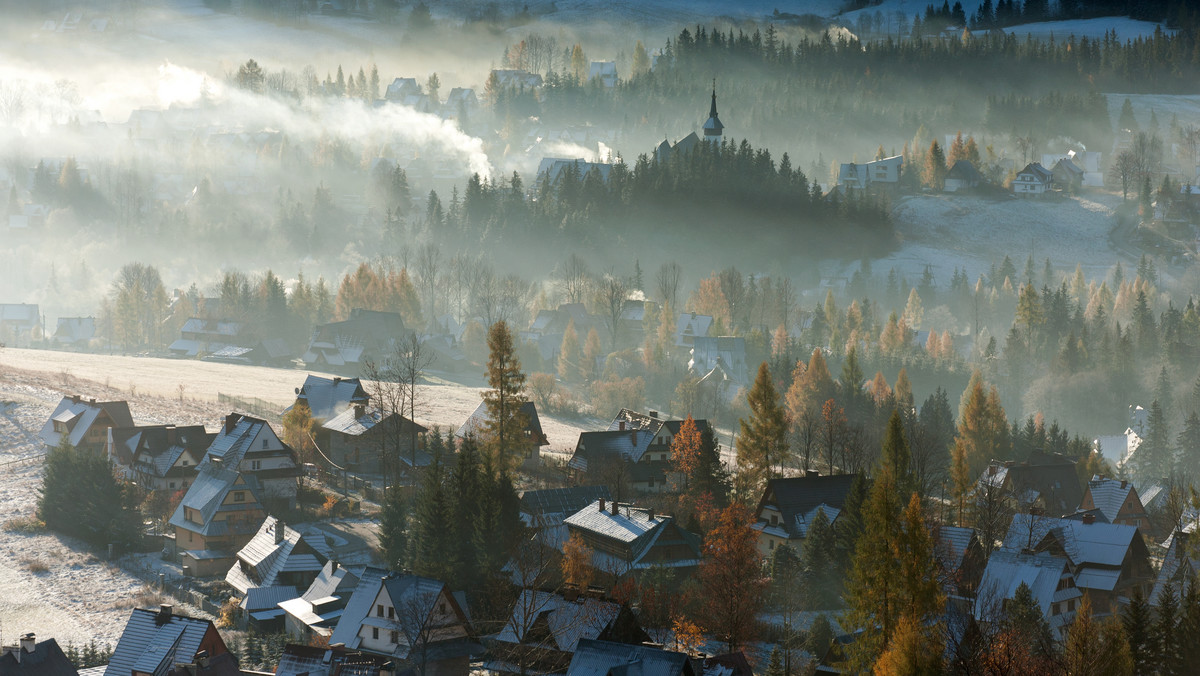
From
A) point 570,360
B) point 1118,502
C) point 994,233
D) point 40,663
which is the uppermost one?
point 40,663

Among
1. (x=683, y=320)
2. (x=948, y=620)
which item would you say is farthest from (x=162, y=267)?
(x=948, y=620)

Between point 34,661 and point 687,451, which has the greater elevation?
point 34,661

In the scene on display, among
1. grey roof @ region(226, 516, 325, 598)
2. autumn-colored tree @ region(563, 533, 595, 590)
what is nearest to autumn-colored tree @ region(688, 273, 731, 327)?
autumn-colored tree @ region(563, 533, 595, 590)

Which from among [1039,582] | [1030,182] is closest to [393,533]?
[1039,582]

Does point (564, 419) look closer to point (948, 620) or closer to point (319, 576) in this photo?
point (319, 576)

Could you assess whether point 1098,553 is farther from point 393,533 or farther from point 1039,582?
point 393,533

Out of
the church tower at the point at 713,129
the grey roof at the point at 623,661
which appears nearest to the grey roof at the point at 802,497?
the grey roof at the point at 623,661

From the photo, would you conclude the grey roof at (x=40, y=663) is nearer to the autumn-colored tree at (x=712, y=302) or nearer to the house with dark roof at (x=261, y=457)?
the house with dark roof at (x=261, y=457)
